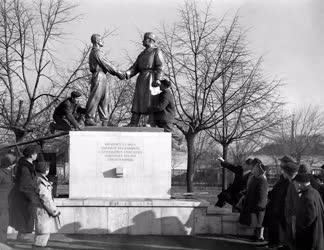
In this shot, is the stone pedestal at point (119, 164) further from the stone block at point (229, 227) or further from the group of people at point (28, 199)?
the group of people at point (28, 199)

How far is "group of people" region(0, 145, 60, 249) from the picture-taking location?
7805 mm

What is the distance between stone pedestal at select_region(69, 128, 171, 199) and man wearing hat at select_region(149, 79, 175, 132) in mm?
430

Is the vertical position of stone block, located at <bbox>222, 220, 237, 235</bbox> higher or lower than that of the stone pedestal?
lower

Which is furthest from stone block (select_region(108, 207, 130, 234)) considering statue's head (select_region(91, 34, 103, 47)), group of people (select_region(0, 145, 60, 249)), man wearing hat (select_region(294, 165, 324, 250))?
man wearing hat (select_region(294, 165, 324, 250))

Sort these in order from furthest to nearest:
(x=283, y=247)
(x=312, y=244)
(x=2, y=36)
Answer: (x=2, y=36) < (x=283, y=247) < (x=312, y=244)

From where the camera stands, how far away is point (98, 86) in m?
10.9

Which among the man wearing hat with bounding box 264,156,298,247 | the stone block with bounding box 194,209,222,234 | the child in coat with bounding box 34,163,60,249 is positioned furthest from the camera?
the stone block with bounding box 194,209,222,234

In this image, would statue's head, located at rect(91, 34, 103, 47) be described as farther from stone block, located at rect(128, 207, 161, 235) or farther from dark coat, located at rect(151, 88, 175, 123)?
stone block, located at rect(128, 207, 161, 235)

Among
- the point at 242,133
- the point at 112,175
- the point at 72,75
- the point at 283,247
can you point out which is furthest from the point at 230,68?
the point at 283,247

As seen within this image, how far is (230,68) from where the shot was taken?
706 inches

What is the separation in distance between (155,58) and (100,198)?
3.21 meters

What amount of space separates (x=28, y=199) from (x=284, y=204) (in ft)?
13.6

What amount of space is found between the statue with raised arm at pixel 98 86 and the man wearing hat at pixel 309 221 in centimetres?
541

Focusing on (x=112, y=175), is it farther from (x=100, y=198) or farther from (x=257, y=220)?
(x=257, y=220)
